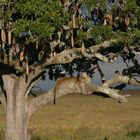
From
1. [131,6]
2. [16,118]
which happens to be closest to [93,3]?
[131,6]

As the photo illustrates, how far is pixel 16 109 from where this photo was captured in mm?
31594

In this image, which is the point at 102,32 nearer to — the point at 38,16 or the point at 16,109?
the point at 38,16

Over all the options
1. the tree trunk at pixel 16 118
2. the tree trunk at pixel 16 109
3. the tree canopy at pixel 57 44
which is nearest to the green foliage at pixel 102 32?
the tree canopy at pixel 57 44

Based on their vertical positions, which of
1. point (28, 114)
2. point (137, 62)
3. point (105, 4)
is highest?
point (105, 4)

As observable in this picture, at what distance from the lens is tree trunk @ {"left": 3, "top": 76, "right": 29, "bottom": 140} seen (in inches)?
1235

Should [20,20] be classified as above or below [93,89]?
above

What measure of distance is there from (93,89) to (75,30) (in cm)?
485

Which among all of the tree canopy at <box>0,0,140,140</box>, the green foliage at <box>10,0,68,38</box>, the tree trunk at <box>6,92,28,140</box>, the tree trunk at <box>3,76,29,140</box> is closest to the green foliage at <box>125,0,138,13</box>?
the tree canopy at <box>0,0,140,140</box>

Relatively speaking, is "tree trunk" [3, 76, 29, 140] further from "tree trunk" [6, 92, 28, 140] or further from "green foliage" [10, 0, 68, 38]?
"green foliage" [10, 0, 68, 38]

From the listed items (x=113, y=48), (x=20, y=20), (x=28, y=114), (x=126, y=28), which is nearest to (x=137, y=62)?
(x=113, y=48)

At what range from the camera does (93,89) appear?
3125 centimetres

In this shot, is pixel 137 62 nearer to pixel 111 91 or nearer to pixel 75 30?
pixel 111 91

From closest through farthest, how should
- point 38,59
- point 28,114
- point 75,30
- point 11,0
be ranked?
point 11,0, point 75,30, point 38,59, point 28,114

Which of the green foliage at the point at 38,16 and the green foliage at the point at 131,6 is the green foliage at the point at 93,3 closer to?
the green foliage at the point at 131,6
